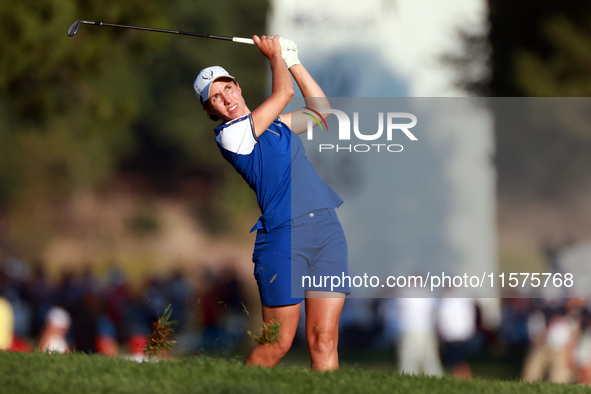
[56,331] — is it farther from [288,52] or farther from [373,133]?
[288,52]

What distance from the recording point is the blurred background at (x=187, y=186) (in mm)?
4555

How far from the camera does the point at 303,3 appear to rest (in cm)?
473

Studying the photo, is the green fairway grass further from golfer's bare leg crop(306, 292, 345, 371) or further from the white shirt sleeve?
the white shirt sleeve

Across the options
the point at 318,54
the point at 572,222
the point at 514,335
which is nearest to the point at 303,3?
the point at 318,54

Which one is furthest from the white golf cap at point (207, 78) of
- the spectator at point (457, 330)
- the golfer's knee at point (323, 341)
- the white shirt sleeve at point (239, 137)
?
the spectator at point (457, 330)

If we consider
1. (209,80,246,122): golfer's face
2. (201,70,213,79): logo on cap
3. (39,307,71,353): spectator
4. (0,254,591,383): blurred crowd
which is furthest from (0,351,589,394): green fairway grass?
(39,307,71,353): spectator

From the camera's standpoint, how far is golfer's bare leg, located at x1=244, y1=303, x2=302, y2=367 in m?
2.72

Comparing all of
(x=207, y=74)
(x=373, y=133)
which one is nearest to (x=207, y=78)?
(x=207, y=74)

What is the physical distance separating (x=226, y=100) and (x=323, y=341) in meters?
1.17

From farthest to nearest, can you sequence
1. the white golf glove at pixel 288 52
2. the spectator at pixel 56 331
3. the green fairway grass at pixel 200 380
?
the spectator at pixel 56 331, the white golf glove at pixel 288 52, the green fairway grass at pixel 200 380

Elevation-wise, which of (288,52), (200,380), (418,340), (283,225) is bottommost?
(200,380)

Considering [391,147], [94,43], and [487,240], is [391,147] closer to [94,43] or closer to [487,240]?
[487,240]

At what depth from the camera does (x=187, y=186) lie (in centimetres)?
762

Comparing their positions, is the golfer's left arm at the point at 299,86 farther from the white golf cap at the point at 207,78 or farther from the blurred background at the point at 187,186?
the blurred background at the point at 187,186
